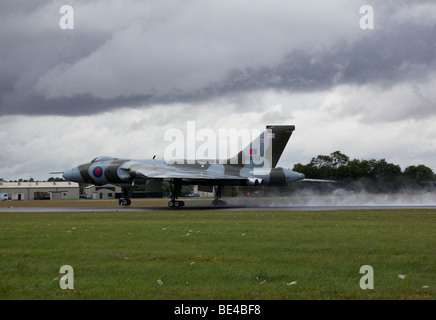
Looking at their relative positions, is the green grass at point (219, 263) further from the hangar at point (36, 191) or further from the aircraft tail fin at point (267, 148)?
the hangar at point (36, 191)

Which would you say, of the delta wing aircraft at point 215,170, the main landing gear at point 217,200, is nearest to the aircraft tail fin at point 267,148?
the delta wing aircraft at point 215,170

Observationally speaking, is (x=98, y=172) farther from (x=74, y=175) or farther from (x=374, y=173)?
(x=374, y=173)

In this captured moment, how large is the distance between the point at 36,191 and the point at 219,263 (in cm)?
12798

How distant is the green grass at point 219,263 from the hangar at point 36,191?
115 metres

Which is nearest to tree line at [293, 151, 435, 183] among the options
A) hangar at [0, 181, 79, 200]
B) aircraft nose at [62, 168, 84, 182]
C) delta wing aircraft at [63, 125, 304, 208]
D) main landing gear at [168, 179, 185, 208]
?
delta wing aircraft at [63, 125, 304, 208]

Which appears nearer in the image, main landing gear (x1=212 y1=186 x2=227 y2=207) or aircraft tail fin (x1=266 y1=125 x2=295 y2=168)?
aircraft tail fin (x1=266 y1=125 x2=295 y2=168)

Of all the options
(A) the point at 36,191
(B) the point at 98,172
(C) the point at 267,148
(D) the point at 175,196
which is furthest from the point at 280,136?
(A) the point at 36,191

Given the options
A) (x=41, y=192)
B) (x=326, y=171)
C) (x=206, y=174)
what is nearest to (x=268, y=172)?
(x=206, y=174)

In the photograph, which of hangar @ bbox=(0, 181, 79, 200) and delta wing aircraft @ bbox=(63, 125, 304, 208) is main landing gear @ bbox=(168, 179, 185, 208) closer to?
delta wing aircraft @ bbox=(63, 125, 304, 208)

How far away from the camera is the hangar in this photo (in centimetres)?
12738

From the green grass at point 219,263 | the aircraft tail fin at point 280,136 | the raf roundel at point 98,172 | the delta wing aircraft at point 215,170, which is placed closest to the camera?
the green grass at point 219,263

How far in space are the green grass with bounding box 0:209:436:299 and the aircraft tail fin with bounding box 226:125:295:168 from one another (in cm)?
2782

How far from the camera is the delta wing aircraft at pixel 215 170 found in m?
45.6
